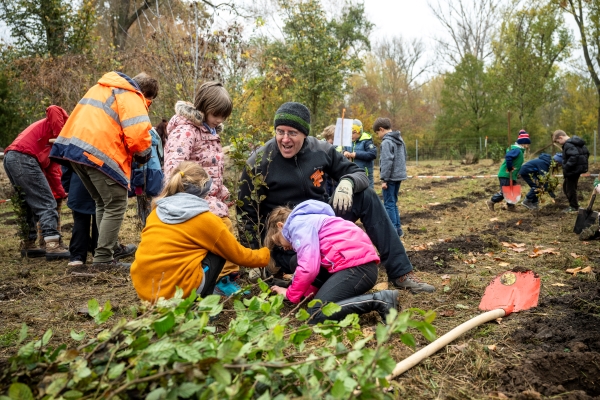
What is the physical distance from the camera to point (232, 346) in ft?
4.55

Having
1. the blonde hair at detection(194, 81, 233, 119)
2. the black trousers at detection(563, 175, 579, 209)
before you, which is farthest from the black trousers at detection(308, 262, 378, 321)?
the black trousers at detection(563, 175, 579, 209)

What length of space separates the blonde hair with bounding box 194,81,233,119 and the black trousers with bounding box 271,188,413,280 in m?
1.11

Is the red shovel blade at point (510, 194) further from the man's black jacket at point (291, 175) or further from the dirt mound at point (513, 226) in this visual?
the man's black jacket at point (291, 175)

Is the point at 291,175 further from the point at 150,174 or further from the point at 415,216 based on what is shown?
the point at 415,216

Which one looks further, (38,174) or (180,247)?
(38,174)

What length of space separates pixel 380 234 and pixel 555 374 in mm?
1506

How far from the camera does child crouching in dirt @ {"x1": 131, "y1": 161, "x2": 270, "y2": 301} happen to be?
107 inches

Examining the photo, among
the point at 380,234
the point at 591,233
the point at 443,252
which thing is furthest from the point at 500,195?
the point at 380,234

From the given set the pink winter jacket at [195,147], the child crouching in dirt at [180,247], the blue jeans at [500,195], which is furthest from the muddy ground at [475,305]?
the blue jeans at [500,195]

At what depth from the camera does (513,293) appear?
3.12m

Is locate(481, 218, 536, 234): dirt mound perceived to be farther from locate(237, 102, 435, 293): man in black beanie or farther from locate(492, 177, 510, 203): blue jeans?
locate(237, 102, 435, 293): man in black beanie

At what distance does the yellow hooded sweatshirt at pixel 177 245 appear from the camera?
2729 mm

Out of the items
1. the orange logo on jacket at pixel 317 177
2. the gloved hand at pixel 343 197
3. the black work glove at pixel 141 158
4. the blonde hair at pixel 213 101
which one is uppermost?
the blonde hair at pixel 213 101

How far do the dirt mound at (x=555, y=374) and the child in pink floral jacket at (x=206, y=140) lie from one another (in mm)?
1968
